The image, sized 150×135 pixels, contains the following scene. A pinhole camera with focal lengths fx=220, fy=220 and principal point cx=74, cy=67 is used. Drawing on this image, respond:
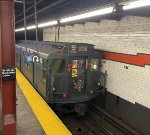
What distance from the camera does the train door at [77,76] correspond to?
839 cm

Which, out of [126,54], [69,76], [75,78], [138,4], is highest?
[138,4]

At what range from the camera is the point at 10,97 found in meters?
4.13

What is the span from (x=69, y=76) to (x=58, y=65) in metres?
0.61

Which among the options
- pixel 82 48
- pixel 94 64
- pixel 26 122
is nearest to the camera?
pixel 26 122

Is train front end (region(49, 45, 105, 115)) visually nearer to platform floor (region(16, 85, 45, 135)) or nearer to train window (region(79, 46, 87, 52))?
train window (region(79, 46, 87, 52))

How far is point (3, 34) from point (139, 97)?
17.8 feet

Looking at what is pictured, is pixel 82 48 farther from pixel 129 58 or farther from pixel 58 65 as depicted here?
pixel 129 58

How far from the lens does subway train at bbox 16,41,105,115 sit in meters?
8.00

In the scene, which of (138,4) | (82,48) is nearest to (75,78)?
(82,48)

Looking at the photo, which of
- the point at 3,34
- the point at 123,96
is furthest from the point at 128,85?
the point at 3,34

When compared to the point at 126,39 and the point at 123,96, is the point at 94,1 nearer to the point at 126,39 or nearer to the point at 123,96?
the point at 126,39

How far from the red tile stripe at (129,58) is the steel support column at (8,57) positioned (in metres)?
4.68

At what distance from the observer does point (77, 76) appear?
8.57 metres

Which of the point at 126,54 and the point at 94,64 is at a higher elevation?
the point at 126,54
